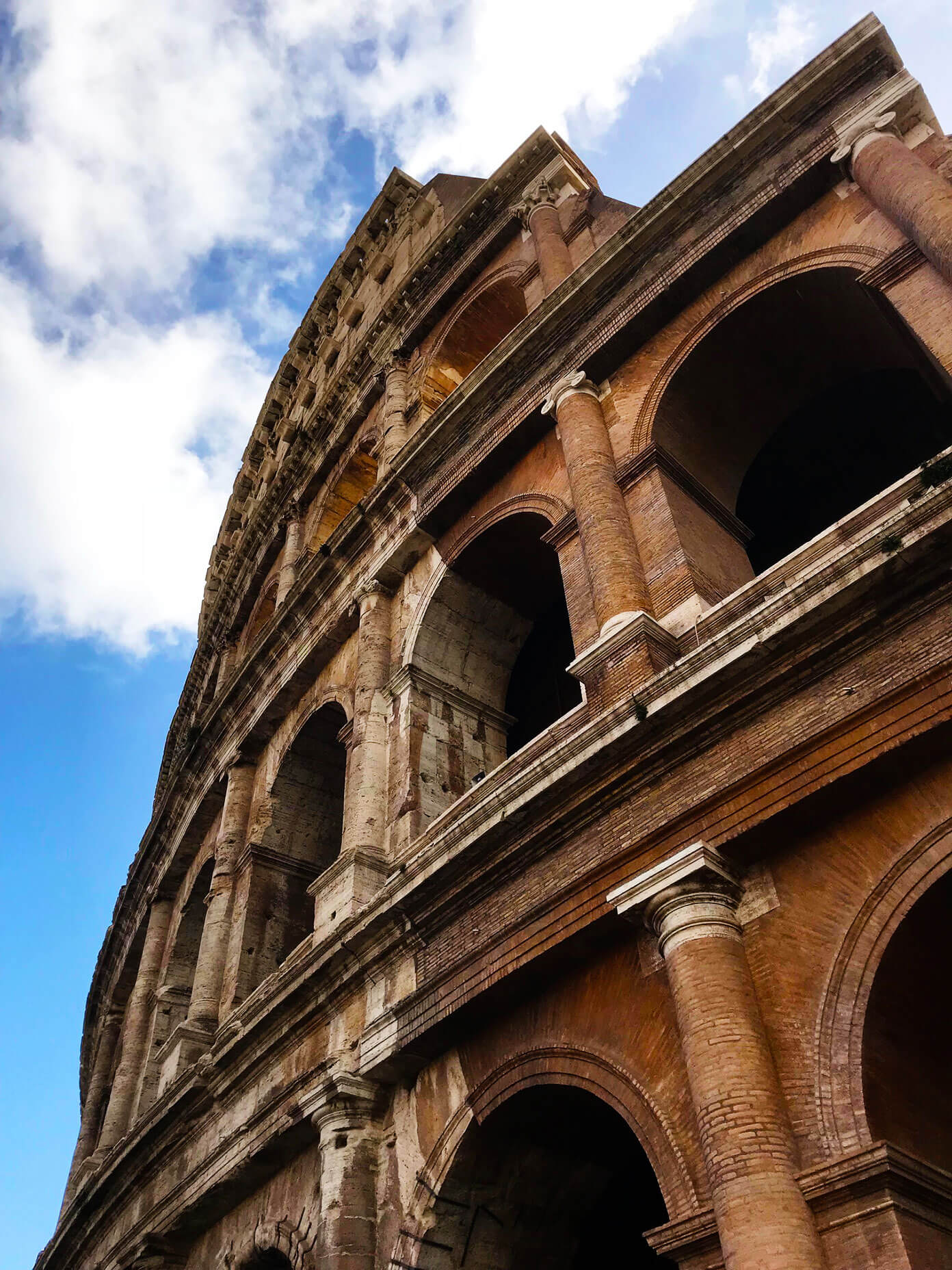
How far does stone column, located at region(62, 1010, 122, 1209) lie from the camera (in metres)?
15.0

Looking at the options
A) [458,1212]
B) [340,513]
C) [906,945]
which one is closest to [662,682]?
[906,945]

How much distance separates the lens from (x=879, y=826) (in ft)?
17.1

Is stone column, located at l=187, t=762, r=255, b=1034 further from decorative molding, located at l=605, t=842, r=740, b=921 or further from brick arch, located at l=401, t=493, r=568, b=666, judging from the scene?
decorative molding, located at l=605, t=842, r=740, b=921

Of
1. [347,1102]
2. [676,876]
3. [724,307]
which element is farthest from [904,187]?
[347,1102]

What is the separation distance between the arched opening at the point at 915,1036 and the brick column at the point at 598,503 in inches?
116

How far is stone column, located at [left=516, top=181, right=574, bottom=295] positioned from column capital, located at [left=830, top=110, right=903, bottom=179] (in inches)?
142

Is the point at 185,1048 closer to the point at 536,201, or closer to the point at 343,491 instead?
the point at 343,491

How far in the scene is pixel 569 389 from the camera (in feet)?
31.1

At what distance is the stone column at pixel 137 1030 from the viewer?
1305 cm

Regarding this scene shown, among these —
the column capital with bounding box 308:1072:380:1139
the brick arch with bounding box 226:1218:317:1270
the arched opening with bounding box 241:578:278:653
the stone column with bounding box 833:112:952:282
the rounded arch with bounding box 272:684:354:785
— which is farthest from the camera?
the arched opening with bounding box 241:578:278:653

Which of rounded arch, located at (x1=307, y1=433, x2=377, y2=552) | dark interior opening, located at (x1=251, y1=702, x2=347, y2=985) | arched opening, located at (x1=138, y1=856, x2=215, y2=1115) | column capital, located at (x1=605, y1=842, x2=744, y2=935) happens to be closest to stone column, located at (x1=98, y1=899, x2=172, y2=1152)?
arched opening, located at (x1=138, y1=856, x2=215, y2=1115)

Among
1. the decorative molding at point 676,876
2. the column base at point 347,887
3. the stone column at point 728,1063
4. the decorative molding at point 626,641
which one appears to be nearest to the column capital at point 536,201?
the decorative molding at point 626,641

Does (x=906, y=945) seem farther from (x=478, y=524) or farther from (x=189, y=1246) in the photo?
(x=189, y=1246)

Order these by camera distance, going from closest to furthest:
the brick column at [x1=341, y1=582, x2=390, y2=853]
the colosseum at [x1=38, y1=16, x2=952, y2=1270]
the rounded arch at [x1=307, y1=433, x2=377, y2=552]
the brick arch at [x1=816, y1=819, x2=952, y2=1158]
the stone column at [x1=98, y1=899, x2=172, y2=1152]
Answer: the brick arch at [x1=816, y1=819, x2=952, y2=1158]
the colosseum at [x1=38, y1=16, x2=952, y2=1270]
the brick column at [x1=341, y1=582, x2=390, y2=853]
the stone column at [x1=98, y1=899, x2=172, y2=1152]
the rounded arch at [x1=307, y1=433, x2=377, y2=552]
